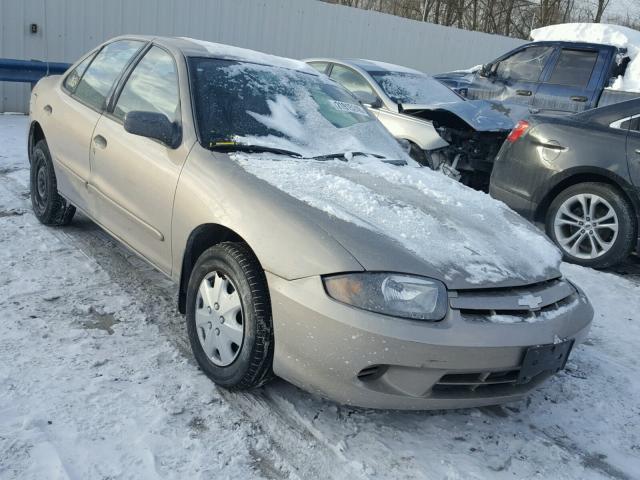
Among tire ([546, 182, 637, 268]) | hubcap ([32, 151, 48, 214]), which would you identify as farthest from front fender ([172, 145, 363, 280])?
tire ([546, 182, 637, 268])

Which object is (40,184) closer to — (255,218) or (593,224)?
(255,218)

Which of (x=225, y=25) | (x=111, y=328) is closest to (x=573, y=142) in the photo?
(x=111, y=328)

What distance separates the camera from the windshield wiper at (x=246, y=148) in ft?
10.4

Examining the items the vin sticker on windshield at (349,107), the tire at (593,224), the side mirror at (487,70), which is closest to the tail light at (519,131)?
the tire at (593,224)

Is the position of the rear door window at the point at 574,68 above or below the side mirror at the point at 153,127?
above

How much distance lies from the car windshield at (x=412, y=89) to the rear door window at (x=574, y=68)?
219 cm

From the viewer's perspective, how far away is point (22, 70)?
28.8 ft

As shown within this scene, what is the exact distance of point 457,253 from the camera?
265 centimetres

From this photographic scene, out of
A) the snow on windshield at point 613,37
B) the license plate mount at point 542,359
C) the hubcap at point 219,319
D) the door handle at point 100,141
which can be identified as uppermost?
the snow on windshield at point 613,37

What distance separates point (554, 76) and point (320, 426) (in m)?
8.15

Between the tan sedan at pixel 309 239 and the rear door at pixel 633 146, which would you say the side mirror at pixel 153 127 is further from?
the rear door at pixel 633 146

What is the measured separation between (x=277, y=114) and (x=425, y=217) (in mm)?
1150

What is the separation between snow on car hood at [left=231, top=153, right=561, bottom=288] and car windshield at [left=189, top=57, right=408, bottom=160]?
181 mm

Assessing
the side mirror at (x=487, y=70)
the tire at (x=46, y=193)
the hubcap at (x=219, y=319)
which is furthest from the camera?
the side mirror at (x=487, y=70)
